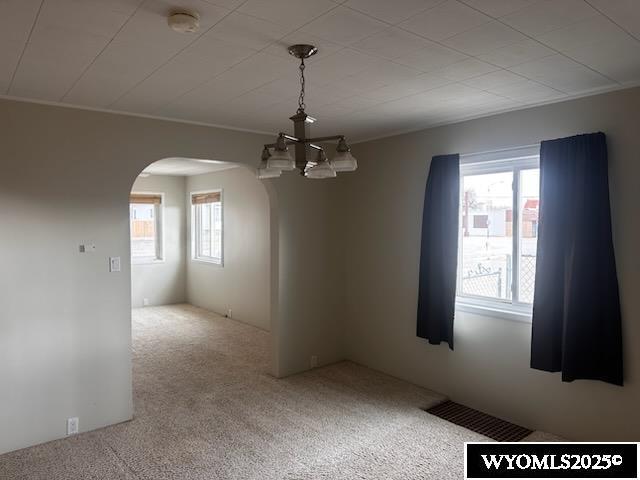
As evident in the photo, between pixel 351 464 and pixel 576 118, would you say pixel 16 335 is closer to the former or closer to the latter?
pixel 351 464

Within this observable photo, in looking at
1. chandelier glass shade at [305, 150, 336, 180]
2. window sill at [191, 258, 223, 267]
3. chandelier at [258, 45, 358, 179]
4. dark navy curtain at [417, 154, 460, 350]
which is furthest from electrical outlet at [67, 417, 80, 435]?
window sill at [191, 258, 223, 267]

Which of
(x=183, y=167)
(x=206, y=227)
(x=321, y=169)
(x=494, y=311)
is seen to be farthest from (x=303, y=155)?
(x=206, y=227)

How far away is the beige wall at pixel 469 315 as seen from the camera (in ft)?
9.53

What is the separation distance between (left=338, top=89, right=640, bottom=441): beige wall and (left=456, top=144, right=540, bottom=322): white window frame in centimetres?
7

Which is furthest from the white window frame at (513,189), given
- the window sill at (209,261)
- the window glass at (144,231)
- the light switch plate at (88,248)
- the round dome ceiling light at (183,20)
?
the window glass at (144,231)

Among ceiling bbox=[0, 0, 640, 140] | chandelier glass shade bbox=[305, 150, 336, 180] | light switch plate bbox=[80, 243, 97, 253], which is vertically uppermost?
ceiling bbox=[0, 0, 640, 140]

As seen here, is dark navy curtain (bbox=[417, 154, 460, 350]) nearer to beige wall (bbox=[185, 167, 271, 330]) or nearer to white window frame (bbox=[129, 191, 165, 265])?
beige wall (bbox=[185, 167, 271, 330])

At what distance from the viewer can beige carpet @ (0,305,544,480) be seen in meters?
2.84

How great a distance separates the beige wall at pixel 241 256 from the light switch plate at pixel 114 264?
286 centimetres

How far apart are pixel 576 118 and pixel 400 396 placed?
266 cm

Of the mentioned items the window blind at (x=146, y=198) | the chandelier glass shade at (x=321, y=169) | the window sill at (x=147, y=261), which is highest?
the window blind at (x=146, y=198)

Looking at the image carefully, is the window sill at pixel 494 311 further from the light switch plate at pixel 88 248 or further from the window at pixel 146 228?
the window at pixel 146 228

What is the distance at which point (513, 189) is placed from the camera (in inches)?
141

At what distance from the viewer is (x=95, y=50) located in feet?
7.16
